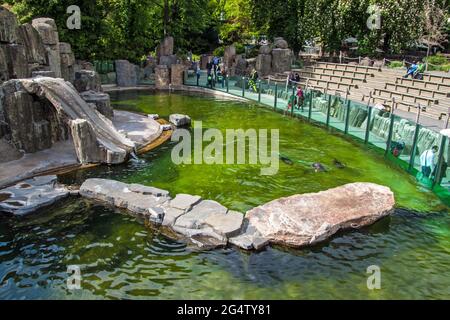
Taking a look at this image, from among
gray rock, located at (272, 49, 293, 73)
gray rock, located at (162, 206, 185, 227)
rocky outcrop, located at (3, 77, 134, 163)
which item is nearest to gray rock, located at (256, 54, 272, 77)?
gray rock, located at (272, 49, 293, 73)

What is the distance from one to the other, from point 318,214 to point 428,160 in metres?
4.60

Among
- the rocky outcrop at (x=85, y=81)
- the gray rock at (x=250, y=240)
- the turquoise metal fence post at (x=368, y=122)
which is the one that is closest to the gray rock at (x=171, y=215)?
the gray rock at (x=250, y=240)

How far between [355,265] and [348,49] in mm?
33064

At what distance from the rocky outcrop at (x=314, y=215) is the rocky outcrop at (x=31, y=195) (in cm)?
484

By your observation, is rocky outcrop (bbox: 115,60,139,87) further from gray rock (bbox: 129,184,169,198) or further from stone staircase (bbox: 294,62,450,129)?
gray rock (bbox: 129,184,169,198)

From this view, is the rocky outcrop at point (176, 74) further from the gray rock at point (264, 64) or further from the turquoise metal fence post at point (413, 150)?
the turquoise metal fence post at point (413, 150)

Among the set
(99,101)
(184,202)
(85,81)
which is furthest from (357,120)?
(85,81)

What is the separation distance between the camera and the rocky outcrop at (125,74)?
29.7 m

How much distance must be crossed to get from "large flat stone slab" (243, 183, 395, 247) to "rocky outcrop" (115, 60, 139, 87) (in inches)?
910

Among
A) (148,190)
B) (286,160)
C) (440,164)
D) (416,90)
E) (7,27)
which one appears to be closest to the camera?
(148,190)

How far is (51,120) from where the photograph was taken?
13.6 metres

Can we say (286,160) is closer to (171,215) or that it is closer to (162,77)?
(171,215)
